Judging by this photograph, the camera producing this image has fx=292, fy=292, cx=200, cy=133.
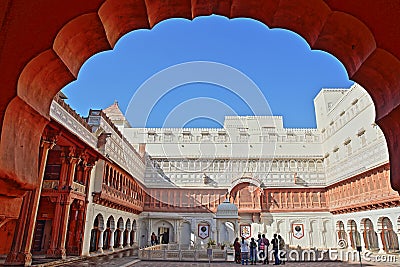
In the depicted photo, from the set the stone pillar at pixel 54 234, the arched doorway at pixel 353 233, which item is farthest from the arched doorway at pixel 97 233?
the arched doorway at pixel 353 233

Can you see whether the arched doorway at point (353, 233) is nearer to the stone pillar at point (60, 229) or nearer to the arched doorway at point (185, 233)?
the arched doorway at point (185, 233)

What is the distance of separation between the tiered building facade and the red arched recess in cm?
1044

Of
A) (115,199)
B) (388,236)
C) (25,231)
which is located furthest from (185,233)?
(25,231)

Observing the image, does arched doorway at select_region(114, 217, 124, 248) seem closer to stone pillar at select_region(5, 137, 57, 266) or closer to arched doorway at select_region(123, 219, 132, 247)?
arched doorway at select_region(123, 219, 132, 247)

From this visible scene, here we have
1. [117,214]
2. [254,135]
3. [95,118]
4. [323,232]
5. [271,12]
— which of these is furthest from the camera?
[254,135]

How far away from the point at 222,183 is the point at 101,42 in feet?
84.8

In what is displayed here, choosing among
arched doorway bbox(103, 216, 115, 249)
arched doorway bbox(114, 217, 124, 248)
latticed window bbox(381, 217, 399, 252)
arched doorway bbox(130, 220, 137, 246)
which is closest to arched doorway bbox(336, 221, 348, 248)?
latticed window bbox(381, 217, 399, 252)

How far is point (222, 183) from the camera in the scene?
2766 centimetres

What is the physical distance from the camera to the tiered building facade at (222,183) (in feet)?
48.6

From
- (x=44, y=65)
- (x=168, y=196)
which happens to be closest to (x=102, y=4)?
(x=44, y=65)

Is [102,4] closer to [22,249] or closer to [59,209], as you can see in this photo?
[22,249]

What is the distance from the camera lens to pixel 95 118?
16641 millimetres

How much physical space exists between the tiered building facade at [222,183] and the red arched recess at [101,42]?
10.4 m

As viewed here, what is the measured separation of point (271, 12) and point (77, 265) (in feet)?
42.2
